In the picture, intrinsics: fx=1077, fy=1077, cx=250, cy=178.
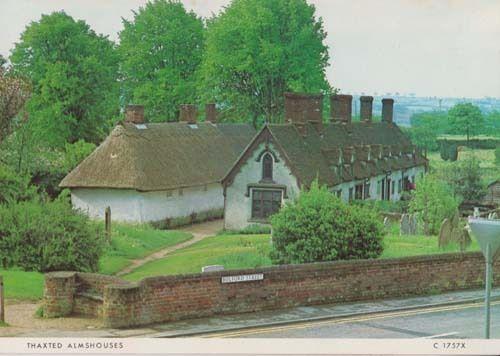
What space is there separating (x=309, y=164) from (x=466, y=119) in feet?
34.4

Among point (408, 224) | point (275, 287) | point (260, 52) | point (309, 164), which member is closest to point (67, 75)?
point (260, 52)

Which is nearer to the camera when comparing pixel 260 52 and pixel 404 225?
A: pixel 260 52

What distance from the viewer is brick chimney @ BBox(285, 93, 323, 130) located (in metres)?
31.9

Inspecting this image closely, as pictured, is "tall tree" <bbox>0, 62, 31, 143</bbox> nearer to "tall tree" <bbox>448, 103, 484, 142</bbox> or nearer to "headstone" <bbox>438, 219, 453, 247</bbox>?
"tall tree" <bbox>448, 103, 484, 142</bbox>

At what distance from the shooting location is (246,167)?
3166 centimetres

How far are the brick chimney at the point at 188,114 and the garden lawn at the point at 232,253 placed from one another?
8.50 metres

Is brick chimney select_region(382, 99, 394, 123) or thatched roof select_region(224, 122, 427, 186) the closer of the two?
brick chimney select_region(382, 99, 394, 123)

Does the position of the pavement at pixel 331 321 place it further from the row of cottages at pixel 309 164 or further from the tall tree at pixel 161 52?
the row of cottages at pixel 309 164

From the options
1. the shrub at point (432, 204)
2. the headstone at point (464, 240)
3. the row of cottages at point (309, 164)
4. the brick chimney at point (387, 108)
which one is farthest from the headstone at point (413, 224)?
the headstone at point (464, 240)

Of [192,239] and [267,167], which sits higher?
[267,167]

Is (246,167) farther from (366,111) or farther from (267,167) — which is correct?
(366,111)

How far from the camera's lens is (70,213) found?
19984 mm

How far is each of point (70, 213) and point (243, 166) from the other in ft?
39.9

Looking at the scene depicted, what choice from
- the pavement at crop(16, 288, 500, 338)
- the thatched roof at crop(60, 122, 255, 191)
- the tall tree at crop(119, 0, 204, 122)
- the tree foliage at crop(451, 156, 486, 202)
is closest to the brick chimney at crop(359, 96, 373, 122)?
the tree foliage at crop(451, 156, 486, 202)
